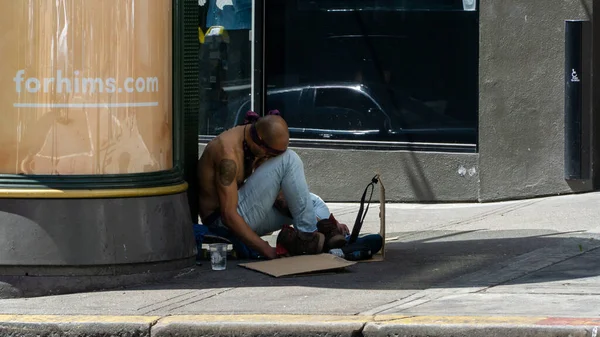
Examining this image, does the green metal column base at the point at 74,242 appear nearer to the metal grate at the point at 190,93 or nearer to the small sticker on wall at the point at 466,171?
the metal grate at the point at 190,93

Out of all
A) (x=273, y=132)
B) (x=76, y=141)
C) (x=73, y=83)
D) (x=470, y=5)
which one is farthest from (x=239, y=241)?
(x=470, y=5)

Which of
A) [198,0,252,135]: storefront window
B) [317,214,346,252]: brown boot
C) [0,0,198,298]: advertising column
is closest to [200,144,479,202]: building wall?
[198,0,252,135]: storefront window

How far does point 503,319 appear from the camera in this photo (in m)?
6.15

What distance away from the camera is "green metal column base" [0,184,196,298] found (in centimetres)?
731

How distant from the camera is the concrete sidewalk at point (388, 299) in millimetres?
6211

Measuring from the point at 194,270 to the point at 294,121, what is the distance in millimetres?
4199

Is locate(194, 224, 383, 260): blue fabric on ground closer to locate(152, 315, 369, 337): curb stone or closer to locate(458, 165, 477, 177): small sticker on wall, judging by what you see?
locate(152, 315, 369, 337): curb stone

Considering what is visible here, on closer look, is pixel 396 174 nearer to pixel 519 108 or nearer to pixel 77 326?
pixel 519 108

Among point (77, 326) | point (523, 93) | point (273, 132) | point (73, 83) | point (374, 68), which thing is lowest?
point (77, 326)

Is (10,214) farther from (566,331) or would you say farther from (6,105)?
(566,331)

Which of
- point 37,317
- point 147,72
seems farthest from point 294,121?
point 37,317

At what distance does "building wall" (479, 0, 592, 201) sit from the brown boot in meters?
3.08

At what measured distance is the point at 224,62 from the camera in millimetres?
12172

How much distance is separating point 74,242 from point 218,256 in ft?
3.44
